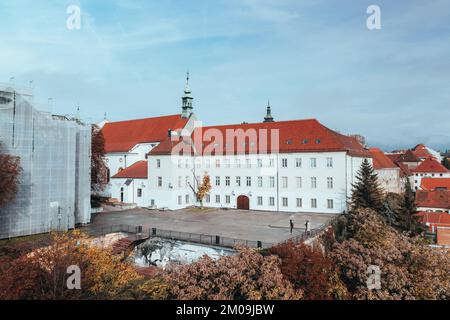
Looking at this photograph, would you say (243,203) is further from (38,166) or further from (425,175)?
(425,175)

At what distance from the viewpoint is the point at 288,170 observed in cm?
3281

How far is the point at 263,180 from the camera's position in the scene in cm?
3400

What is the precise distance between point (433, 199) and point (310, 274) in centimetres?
4551

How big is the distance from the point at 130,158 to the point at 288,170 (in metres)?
22.0

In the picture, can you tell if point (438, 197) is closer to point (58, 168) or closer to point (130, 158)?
point (130, 158)

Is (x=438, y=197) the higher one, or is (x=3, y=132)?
(x=3, y=132)

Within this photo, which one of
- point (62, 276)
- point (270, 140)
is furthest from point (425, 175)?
point (62, 276)

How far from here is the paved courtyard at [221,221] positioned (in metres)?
23.0

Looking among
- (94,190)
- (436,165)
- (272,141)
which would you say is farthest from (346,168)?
(436,165)

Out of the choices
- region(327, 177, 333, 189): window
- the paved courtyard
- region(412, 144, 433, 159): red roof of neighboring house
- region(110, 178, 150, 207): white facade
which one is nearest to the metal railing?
the paved courtyard

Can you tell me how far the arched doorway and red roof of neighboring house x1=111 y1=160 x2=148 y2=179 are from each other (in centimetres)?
1100

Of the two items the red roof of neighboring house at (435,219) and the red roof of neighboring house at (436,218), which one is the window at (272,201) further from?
the red roof of neighboring house at (436,218)

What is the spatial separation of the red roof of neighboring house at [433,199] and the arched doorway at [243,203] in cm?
2708

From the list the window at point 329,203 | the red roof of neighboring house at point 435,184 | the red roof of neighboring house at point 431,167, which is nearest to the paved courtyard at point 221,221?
the window at point 329,203
